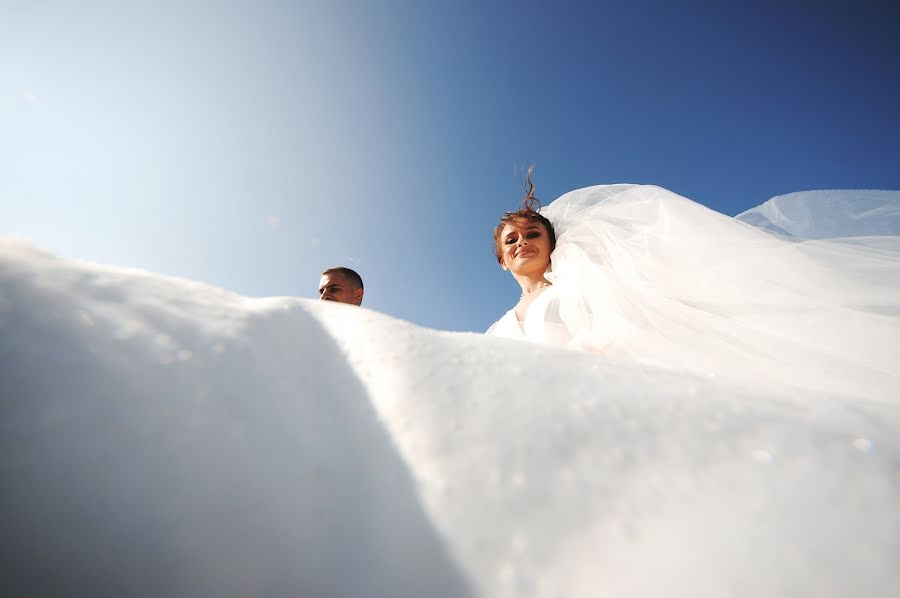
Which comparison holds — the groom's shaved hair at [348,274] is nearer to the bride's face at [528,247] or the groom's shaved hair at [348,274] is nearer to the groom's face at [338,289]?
→ the groom's face at [338,289]

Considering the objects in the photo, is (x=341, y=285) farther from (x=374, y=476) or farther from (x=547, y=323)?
(x=374, y=476)

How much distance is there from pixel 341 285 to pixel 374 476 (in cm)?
300

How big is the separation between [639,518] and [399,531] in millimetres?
162

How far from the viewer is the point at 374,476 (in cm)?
26

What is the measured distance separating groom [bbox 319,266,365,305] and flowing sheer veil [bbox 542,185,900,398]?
7.21 ft

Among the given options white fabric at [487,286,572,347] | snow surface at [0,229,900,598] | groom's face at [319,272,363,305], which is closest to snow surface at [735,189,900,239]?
white fabric at [487,286,572,347]

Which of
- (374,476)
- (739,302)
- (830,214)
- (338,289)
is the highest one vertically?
(338,289)

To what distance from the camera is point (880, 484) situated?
0.77 ft

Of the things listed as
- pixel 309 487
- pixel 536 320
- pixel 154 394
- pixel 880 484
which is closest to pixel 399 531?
pixel 309 487

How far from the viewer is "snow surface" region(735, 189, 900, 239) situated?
117 centimetres

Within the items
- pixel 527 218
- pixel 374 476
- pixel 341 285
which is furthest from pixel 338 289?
pixel 374 476

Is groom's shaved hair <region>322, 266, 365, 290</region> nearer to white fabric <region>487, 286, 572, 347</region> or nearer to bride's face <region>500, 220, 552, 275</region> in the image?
bride's face <region>500, 220, 552, 275</region>

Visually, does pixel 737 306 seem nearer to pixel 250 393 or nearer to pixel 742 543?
pixel 742 543

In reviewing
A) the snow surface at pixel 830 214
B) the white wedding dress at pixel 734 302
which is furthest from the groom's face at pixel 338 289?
the snow surface at pixel 830 214
